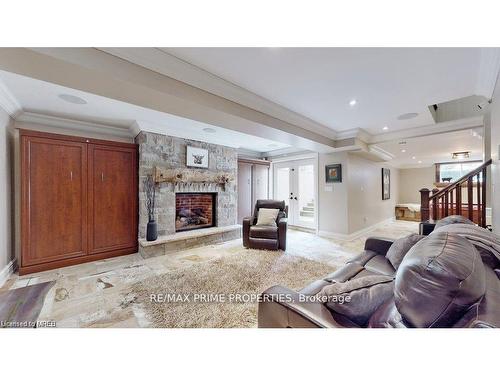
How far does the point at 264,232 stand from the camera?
3699 mm

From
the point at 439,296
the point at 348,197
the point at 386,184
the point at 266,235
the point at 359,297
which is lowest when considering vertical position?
the point at 266,235

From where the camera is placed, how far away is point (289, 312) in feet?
3.35

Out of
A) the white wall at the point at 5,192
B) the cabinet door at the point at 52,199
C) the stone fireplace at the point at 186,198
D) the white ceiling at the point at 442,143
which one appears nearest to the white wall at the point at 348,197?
the white ceiling at the point at 442,143

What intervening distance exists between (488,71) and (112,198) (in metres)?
4.93

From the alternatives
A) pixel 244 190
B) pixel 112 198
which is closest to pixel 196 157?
pixel 112 198

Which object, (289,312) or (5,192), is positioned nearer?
(289,312)

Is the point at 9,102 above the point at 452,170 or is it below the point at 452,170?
above

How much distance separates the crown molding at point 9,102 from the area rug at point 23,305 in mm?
2208

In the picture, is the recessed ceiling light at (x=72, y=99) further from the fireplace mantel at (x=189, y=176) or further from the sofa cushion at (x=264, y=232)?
the sofa cushion at (x=264, y=232)

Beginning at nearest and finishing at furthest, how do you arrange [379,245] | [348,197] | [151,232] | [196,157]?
[379,245], [151,232], [196,157], [348,197]

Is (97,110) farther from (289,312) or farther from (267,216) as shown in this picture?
(289,312)

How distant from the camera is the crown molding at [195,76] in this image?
5.41 ft

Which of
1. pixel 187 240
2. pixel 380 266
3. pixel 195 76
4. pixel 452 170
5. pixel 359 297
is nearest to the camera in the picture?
pixel 359 297
